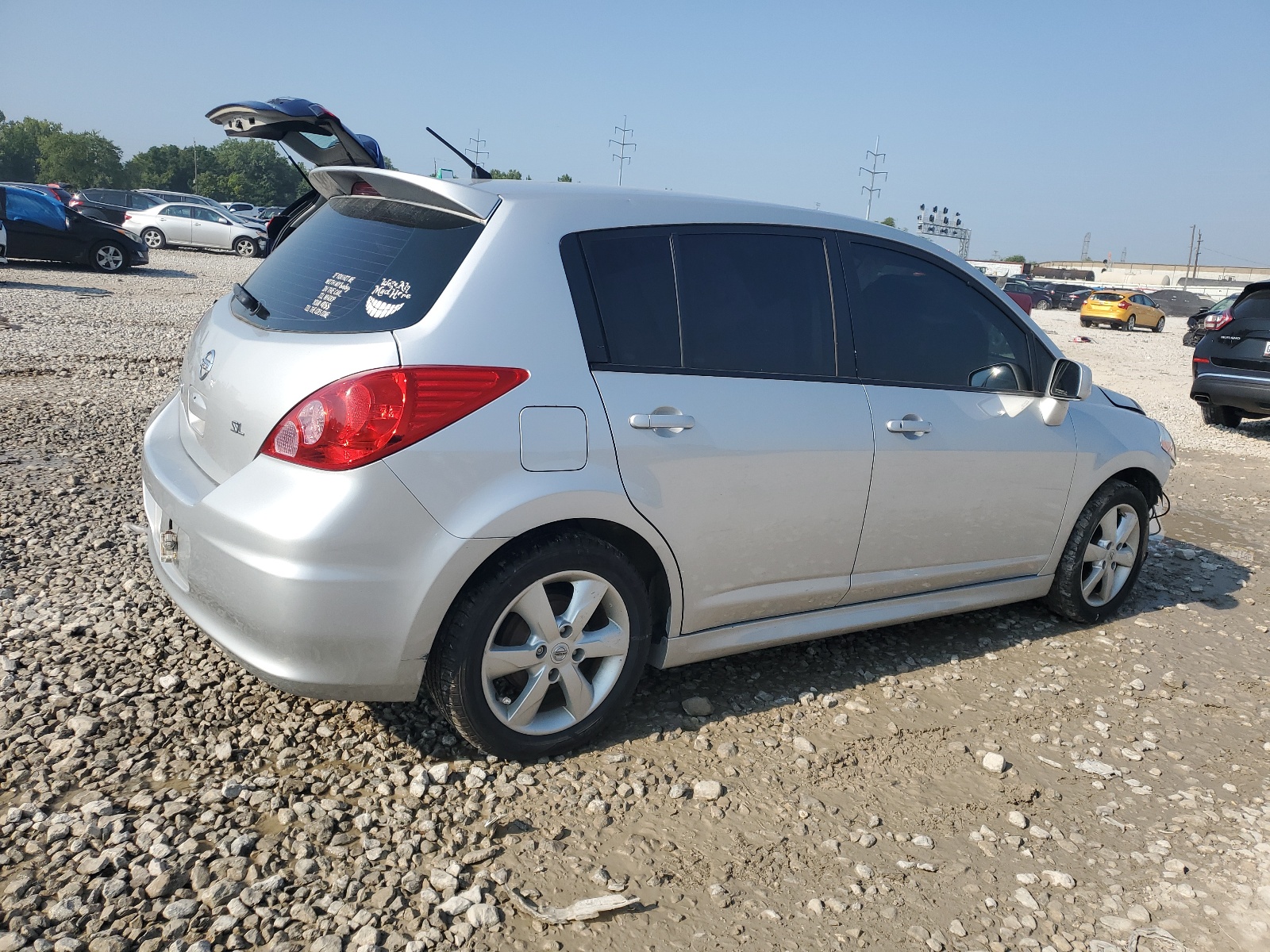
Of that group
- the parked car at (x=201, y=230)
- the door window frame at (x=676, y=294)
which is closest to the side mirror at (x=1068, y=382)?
the door window frame at (x=676, y=294)

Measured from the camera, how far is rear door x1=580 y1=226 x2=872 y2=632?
3.15 metres

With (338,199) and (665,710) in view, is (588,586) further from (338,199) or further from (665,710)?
(338,199)

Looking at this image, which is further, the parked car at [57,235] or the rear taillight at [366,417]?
the parked car at [57,235]

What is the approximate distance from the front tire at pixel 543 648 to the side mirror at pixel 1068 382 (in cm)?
226

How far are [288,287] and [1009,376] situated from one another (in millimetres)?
2935

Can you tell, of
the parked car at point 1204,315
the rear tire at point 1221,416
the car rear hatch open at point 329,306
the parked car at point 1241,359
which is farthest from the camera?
the parked car at point 1204,315

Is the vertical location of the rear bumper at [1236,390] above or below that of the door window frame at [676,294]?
below

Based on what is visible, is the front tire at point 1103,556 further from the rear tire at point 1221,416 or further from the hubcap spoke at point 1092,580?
the rear tire at point 1221,416

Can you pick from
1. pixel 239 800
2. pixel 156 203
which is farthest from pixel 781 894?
pixel 156 203

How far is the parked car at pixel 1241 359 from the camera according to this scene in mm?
10625

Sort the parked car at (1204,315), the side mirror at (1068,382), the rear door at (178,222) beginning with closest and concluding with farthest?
the side mirror at (1068,382), the parked car at (1204,315), the rear door at (178,222)

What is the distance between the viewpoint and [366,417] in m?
2.67

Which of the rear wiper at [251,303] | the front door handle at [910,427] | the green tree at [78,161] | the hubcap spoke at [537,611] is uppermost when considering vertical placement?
the green tree at [78,161]

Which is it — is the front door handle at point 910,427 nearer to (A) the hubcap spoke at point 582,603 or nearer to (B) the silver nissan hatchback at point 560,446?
(B) the silver nissan hatchback at point 560,446
